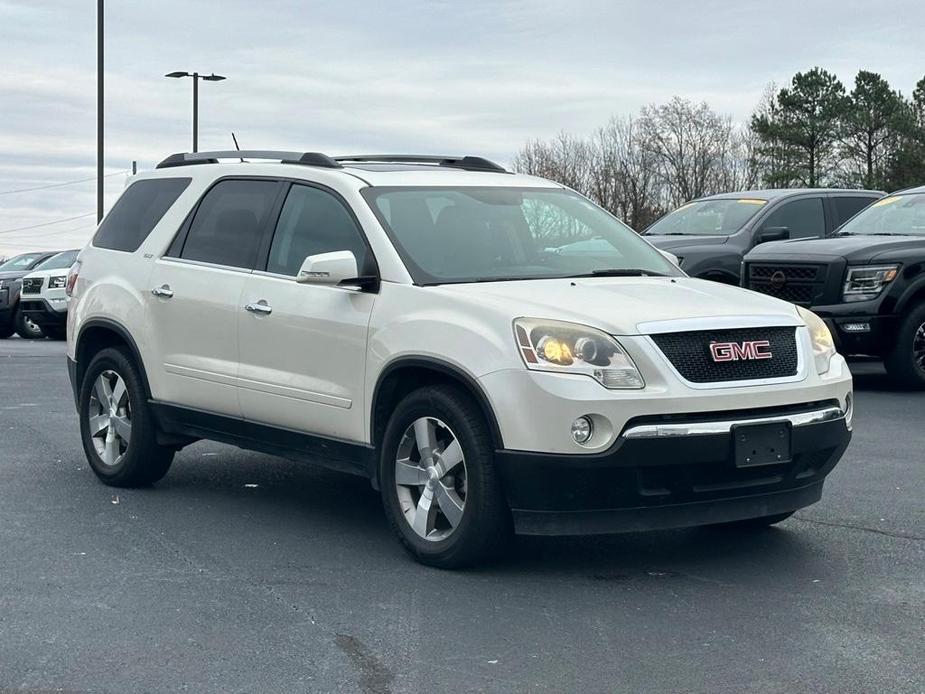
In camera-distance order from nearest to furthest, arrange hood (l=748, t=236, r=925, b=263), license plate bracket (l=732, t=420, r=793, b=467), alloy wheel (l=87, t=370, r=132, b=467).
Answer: license plate bracket (l=732, t=420, r=793, b=467)
alloy wheel (l=87, t=370, r=132, b=467)
hood (l=748, t=236, r=925, b=263)

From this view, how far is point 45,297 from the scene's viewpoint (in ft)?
76.4

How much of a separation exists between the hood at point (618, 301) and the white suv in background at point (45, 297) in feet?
60.5

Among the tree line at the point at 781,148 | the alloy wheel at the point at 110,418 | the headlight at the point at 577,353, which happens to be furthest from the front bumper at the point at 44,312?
the tree line at the point at 781,148

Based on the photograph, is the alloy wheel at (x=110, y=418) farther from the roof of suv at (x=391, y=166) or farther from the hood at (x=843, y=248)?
the hood at (x=843, y=248)

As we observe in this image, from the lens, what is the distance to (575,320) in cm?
545

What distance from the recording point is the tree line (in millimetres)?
62469

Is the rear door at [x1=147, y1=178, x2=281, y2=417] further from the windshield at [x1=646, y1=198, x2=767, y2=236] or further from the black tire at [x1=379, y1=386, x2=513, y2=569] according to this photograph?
the windshield at [x1=646, y1=198, x2=767, y2=236]

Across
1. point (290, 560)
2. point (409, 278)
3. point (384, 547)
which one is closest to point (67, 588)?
point (290, 560)

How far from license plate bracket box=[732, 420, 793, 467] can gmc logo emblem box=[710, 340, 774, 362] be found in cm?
28

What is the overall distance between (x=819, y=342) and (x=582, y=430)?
1.43 meters

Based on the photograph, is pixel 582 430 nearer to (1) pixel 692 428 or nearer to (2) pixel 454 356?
(1) pixel 692 428

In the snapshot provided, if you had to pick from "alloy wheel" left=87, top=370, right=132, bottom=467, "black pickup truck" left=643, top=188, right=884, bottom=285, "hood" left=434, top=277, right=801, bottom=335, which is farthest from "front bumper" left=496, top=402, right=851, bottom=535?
"black pickup truck" left=643, top=188, right=884, bottom=285

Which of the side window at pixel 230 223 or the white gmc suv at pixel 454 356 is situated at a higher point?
the side window at pixel 230 223

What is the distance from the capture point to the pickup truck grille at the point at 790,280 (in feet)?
40.3
